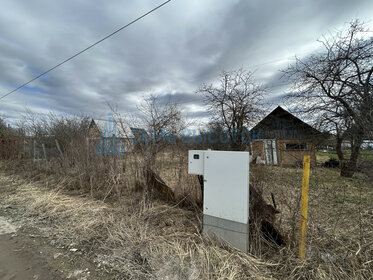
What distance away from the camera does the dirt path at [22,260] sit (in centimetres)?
192

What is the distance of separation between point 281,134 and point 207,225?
11520mm

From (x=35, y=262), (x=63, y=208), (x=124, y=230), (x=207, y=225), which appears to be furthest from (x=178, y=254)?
(x=63, y=208)

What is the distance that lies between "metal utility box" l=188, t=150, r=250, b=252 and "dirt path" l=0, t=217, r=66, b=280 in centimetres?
188

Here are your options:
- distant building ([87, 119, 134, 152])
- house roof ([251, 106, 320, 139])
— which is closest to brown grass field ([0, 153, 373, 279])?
distant building ([87, 119, 134, 152])

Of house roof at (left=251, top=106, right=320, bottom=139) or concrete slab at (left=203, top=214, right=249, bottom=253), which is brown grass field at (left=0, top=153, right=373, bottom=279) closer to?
concrete slab at (left=203, top=214, right=249, bottom=253)

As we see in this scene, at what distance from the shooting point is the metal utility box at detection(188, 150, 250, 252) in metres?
2.05

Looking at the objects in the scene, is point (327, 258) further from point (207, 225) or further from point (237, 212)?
point (207, 225)

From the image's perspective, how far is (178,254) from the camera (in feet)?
6.87

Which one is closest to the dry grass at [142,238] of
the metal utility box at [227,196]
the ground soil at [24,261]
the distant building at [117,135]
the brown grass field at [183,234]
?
the brown grass field at [183,234]

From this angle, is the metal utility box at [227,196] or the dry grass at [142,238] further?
the metal utility box at [227,196]

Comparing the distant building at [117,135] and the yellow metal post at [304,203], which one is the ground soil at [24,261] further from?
the yellow metal post at [304,203]

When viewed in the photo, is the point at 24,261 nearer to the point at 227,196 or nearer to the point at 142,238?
the point at 142,238

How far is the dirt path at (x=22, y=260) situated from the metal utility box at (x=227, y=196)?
74.0 inches

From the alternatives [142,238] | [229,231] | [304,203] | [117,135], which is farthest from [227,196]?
[117,135]
